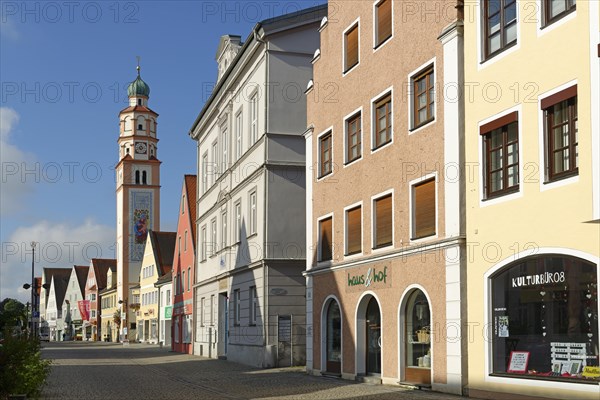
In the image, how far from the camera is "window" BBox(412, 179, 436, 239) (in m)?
20.7

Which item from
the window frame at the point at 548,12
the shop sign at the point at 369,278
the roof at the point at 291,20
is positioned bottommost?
the shop sign at the point at 369,278

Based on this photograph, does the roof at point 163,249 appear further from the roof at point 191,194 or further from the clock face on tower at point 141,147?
the clock face on tower at point 141,147

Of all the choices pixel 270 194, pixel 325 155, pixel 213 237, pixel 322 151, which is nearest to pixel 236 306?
pixel 270 194

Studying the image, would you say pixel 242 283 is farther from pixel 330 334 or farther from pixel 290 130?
pixel 330 334

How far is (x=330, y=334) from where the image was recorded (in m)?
27.0

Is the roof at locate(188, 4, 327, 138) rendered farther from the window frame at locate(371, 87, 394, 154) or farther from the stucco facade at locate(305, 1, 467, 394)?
the window frame at locate(371, 87, 394, 154)

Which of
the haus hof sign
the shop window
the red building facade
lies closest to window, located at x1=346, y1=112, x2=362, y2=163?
the haus hof sign

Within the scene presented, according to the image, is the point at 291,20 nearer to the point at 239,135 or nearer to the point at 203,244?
the point at 239,135

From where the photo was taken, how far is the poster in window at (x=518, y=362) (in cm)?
1688

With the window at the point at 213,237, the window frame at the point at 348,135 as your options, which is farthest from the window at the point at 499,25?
the window at the point at 213,237

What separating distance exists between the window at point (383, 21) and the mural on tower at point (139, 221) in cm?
8191

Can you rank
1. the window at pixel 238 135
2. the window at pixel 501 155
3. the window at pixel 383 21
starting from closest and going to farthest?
the window at pixel 501 155
the window at pixel 383 21
the window at pixel 238 135

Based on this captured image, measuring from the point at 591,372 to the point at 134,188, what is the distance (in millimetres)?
93822

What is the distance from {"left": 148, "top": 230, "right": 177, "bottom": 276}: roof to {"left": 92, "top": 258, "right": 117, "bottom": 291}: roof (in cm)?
3842
